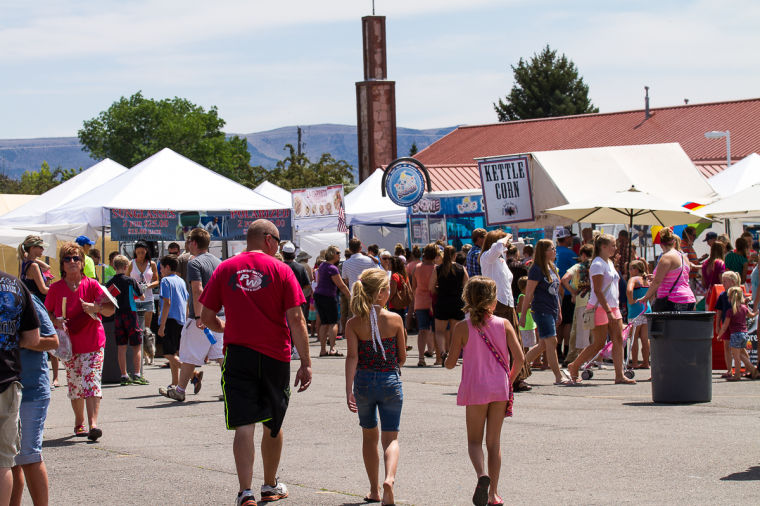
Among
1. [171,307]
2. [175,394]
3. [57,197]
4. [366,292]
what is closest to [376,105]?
[57,197]

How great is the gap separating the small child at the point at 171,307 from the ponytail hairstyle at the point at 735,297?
6.88m

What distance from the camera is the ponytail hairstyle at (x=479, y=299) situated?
267 inches

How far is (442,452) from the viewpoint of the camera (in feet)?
28.0

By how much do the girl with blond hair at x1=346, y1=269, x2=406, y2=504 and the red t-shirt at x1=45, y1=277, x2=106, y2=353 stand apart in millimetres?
3658

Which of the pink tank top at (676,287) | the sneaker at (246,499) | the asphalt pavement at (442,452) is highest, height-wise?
the pink tank top at (676,287)

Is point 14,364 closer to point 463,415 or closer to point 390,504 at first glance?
point 390,504

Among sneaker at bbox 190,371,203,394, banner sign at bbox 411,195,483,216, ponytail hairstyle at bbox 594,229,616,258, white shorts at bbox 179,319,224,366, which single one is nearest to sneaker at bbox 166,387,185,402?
white shorts at bbox 179,319,224,366

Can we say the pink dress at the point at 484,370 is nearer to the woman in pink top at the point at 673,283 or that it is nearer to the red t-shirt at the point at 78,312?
the red t-shirt at the point at 78,312

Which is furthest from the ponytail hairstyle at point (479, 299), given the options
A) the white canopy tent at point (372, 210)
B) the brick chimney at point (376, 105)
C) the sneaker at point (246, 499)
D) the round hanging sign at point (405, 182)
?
the brick chimney at point (376, 105)

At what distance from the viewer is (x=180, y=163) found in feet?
78.7

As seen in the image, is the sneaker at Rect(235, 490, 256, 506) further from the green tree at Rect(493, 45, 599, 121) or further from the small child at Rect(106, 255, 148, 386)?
the green tree at Rect(493, 45, 599, 121)

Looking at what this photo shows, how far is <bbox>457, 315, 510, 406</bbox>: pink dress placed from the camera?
6629 millimetres

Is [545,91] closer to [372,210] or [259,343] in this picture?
[372,210]

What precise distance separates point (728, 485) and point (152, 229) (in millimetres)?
16631
